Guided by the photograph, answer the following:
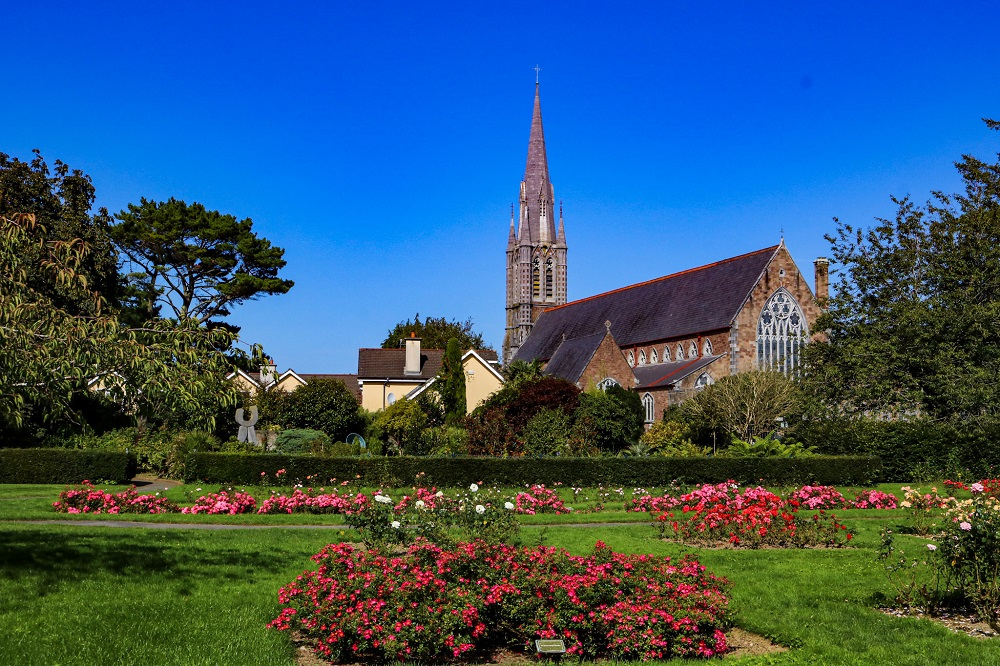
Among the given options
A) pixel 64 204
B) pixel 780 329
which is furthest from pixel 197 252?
pixel 780 329

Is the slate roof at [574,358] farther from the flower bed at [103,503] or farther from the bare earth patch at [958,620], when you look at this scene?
the bare earth patch at [958,620]

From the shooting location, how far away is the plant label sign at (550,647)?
304 inches

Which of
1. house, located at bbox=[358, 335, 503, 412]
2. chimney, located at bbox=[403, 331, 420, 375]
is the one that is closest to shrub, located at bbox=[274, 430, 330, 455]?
house, located at bbox=[358, 335, 503, 412]

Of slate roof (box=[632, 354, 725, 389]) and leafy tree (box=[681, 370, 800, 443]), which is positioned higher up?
slate roof (box=[632, 354, 725, 389])

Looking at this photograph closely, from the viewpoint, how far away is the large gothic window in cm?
5462

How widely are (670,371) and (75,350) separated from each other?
4891 cm

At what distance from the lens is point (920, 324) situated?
3397 cm

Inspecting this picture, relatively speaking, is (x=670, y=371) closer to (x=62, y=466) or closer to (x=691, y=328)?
(x=691, y=328)

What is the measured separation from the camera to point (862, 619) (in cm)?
923

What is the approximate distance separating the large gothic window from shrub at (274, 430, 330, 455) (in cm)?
3123

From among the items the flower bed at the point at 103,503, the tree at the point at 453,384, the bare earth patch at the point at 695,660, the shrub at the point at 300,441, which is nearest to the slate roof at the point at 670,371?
the tree at the point at 453,384

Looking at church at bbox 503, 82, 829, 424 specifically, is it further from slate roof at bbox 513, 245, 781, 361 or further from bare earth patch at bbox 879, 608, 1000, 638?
bare earth patch at bbox 879, 608, 1000, 638

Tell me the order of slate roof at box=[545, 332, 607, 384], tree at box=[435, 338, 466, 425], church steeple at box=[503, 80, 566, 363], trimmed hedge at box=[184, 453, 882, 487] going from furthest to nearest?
church steeple at box=[503, 80, 566, 363]
slate roof at box=[545, 332, 607, 384]
tree at box=[435, 338, 466, 425]
trimmed hedge at box=[184, 453, 882, 487]

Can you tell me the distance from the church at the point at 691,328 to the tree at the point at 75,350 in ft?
113
